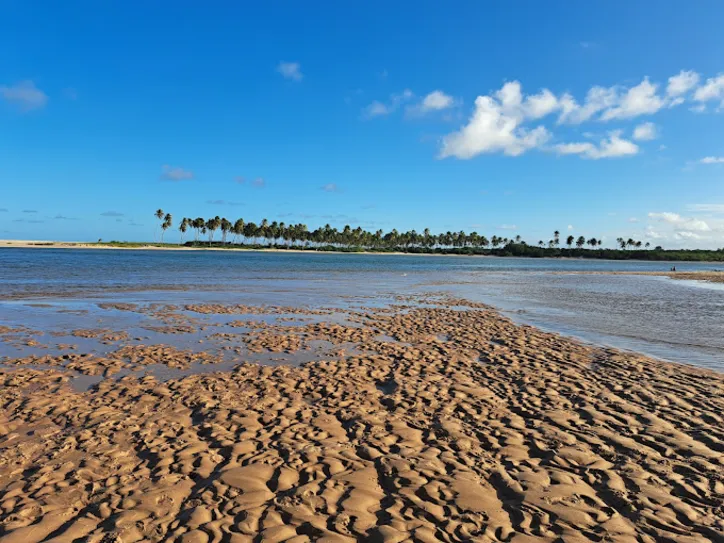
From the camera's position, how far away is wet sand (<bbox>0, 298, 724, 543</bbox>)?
4.30 metres

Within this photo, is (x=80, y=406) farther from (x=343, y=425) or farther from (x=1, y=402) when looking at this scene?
(x=343, y=425)

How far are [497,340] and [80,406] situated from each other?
11666 millimetres

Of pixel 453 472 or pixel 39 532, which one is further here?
pixel 453 472

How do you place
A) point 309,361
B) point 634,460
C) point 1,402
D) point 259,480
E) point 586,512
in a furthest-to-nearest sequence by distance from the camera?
point 309,361, point 1,402, point 634,460, point 259,480, point 586,512

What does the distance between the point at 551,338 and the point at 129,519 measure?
45.6 feet

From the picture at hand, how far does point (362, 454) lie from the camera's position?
19.1 ft

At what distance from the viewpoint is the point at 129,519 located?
4238mm

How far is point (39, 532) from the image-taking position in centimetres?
404

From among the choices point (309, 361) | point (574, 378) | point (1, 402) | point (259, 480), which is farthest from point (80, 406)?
point (574, 378)

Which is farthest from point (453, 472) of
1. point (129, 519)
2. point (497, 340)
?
point (497, 340)

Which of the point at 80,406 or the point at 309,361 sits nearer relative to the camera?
the point at 80,406

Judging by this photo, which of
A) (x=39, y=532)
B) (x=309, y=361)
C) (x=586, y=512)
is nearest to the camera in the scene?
(x=39, y=532)

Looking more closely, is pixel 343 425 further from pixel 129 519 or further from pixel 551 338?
pixel 551 338

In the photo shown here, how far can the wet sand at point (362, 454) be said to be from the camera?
14.1 feet
